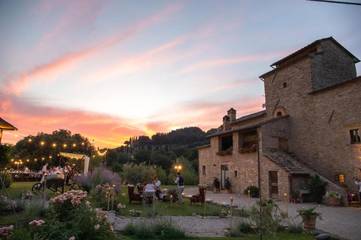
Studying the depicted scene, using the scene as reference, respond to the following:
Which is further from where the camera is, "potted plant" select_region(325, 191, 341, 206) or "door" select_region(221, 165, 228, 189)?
"door" select_region(221, 165, 228, 189)

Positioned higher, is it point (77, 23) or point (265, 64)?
point (265, 64)

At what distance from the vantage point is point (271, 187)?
21.8 metres

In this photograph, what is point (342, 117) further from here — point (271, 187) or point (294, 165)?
point (271, 187)

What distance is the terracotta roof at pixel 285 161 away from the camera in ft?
66.9

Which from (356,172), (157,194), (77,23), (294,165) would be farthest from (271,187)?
(77,23)

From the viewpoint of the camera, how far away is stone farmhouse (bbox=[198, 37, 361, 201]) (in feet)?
64.0

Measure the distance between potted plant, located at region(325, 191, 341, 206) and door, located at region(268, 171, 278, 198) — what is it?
373 centimetres

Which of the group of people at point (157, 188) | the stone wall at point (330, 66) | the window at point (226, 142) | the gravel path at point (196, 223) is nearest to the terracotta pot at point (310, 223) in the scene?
the gravel path at point (196, 223)

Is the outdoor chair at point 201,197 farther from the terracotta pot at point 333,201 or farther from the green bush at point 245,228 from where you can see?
the terracotta pot at point 333,201

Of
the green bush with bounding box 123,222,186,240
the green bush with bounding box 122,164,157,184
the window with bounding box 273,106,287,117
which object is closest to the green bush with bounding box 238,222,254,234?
the green bush with bounding box 123,222,186,240

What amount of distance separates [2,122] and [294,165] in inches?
743

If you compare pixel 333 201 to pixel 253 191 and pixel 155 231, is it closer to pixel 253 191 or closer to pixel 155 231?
pixel 253 191

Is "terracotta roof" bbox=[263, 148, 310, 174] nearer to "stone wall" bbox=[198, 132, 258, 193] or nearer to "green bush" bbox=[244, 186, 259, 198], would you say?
"stone wall" bbox=[198, 132, 258, 193]

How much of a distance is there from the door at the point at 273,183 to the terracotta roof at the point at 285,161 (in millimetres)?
911
